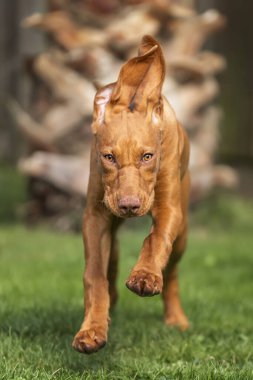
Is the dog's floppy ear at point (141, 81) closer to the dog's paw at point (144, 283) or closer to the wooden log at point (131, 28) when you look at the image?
the dog's paw at point (144, 283)

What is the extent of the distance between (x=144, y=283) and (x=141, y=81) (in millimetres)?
808

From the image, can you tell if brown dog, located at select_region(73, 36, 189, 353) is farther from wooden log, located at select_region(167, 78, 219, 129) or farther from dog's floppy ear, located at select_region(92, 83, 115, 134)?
wooden log, located at select_region(167, 78, 219, 129)

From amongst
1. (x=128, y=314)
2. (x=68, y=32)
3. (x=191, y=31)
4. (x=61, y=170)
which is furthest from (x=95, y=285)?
(x=191, y=31)

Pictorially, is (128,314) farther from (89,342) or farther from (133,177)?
(133,177)

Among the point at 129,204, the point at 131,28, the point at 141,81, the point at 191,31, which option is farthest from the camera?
the point at 191,31

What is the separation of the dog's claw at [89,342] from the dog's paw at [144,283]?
0.23 m

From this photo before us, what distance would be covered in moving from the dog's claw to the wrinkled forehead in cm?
72

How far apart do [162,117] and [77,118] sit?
4.86 meters

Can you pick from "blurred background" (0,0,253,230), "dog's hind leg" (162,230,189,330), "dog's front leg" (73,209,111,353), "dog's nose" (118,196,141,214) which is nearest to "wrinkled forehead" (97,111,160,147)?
"dog's nose" (118,196,141,214)

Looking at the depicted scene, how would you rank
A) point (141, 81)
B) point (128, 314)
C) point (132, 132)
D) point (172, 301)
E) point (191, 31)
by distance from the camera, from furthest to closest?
point (191, 31) → point (128, 314) → point (172, 301) → point (141, 81) → point (132, 132)

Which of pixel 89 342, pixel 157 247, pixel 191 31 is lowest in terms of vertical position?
pixel 89 342

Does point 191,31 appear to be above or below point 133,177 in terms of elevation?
above

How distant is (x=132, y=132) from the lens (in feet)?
11.2

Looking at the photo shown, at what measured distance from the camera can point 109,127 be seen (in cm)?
345
